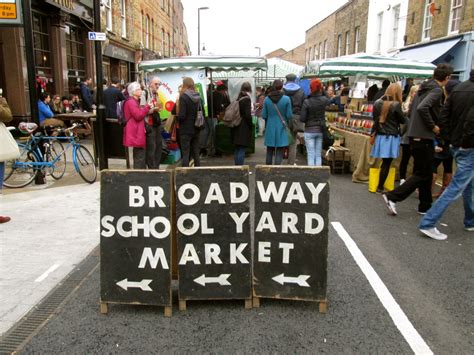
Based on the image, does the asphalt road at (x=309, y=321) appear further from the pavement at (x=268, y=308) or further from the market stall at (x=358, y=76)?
the market stall at (x=358, y=76)

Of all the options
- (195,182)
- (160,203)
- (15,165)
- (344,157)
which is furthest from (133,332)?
(344,157)

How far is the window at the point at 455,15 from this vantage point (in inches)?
612

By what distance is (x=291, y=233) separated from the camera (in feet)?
11.5

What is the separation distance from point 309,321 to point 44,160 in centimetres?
628

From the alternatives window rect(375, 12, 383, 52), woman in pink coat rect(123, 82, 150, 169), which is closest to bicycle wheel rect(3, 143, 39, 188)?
woman in pink coat rect(123, 82, 150, 169)

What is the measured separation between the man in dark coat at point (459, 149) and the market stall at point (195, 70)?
6.05 meters

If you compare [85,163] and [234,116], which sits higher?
[234,116]

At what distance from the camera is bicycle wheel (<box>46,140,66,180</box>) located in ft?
26.6

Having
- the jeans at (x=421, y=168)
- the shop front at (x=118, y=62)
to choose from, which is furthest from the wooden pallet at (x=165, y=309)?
the shop front at (x=118, y=62)

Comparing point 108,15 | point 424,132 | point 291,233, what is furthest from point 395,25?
point 291,233

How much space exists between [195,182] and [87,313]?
1396mm

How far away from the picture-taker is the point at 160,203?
11.3 ft

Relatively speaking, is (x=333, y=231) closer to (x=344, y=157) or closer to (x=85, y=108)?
(x=344, y=157)

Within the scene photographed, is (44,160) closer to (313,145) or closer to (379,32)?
(313,145)
